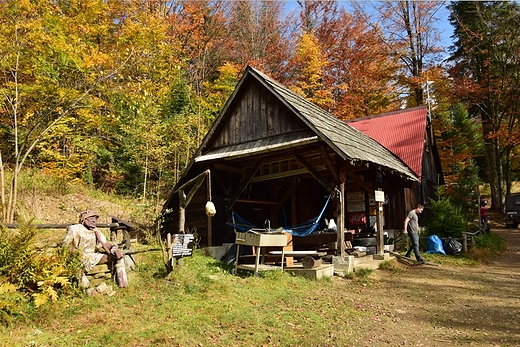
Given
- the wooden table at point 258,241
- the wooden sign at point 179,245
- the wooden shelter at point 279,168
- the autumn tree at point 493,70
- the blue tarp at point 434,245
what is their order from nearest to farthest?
the wooden sign at point 179,245 < the wooden table at point 258,241 < the wooden shelter at point 279,168 < the blue tarp at point 434,245 < the autumn tree at point 493,70

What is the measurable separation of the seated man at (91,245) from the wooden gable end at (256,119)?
18.6 ft

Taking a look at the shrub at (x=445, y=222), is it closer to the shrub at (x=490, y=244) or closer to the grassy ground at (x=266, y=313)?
the shrub at (x=490, y=244)

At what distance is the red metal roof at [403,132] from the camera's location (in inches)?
659

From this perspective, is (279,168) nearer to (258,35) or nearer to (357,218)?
(357,218)

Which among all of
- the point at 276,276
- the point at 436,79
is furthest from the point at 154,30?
the point at 436,79

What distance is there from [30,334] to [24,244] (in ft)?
5.23

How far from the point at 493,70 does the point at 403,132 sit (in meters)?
12.7

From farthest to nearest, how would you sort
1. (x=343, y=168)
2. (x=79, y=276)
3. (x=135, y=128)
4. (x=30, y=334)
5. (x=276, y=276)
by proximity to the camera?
(x=135, y=128), (x=343, y=168), (x=276, y=276), (x=79, y=276), (x=30, y=334)

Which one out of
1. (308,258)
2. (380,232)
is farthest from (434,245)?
(308,258)

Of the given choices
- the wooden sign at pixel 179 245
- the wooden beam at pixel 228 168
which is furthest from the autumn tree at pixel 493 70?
the wooden sign at pixel 179 245

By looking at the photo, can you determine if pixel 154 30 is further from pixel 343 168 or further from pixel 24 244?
pixel 24 244

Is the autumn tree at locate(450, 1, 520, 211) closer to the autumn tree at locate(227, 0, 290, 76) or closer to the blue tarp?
the autumn tree at locate(227, 0, 290, 76)

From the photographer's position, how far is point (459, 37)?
93.1 feet

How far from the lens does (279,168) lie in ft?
43.4
